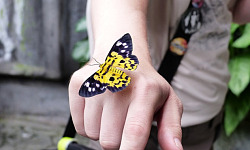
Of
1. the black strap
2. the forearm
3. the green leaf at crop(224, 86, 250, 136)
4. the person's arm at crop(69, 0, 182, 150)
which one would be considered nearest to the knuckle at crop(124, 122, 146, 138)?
the person's arm at crop(69, 0, 182, 150)

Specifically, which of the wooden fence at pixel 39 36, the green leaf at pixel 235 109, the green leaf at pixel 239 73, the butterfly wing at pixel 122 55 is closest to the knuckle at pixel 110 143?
the butterfly wing at pixel 122 55

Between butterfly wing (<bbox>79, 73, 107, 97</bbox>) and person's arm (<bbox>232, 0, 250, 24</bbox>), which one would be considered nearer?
butterfly wing (<bbox>79, 73, 107, 97</bbox>)

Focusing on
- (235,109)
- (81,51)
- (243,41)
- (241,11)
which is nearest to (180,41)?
(241,11)

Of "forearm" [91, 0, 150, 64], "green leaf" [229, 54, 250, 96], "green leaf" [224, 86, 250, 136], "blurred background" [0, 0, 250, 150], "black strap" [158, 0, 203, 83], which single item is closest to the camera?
"forearm" [91, 0, 150, 64]

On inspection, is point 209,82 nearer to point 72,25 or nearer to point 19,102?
point 72,25

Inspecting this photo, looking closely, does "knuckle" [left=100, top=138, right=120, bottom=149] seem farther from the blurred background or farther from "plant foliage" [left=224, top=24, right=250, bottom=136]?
the blurred background

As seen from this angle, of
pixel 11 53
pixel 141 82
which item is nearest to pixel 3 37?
pixel 11 53

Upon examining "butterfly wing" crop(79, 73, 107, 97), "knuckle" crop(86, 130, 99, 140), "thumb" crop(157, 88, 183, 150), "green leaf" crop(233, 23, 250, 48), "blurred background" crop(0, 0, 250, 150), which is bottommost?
"blurred background" crop(0, 0, 250, 150)

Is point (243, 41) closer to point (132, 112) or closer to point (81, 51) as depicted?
point (81, 51)
